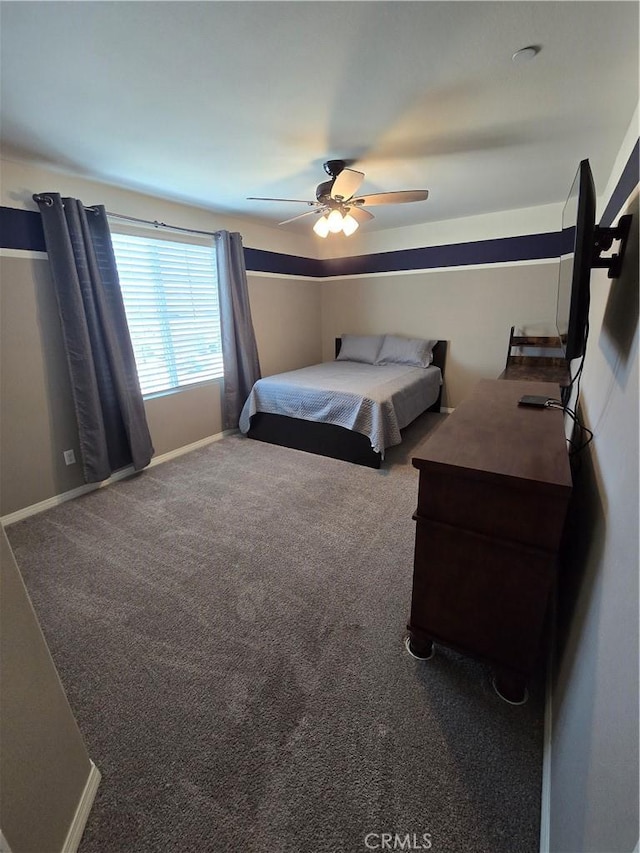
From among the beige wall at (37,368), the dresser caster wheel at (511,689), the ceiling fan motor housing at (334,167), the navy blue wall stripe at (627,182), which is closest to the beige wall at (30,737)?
the dresser caster wheel at (511,689)

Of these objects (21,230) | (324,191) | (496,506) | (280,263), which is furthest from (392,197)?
(21,230)

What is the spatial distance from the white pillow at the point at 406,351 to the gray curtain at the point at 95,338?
2.80m

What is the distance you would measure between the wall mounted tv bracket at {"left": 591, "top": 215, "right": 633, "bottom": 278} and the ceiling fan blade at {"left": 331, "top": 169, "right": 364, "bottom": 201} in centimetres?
153

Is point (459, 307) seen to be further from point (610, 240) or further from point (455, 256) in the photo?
point (610, 240)

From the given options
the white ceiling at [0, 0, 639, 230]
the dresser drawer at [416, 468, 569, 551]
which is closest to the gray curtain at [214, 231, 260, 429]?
the white ceiling at [0, 0, 639, 230]

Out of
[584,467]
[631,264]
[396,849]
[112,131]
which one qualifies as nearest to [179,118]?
[112,131]

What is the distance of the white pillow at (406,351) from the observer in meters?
4.12

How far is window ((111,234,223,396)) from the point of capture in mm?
2865

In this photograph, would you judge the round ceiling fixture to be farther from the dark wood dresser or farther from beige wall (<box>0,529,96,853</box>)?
beige wall (<box>0,529,96,853</box>)

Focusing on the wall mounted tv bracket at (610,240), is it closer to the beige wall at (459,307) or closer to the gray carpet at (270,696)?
the gray carpet at (270,696)

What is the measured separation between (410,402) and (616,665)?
2868 mm

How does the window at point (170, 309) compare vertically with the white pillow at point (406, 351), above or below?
above

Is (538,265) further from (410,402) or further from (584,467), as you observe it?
(584,467)

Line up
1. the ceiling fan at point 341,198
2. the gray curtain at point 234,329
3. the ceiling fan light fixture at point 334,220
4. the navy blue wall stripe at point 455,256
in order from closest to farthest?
the ceiling fan at point 341,198, the ceiling fan light fixture at point 334,220, the gray curtain at point 234,329, the navy blue wall stripe at point 455,256
